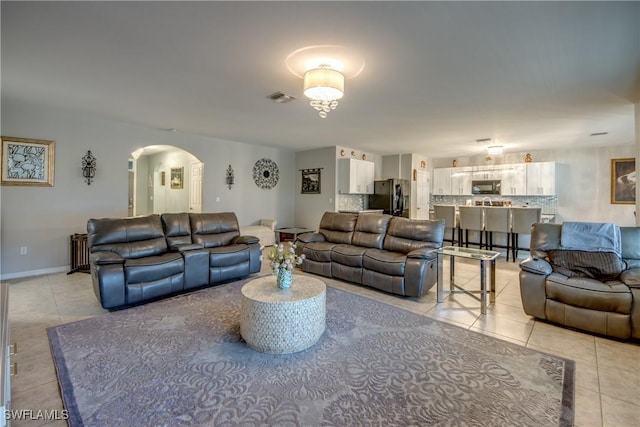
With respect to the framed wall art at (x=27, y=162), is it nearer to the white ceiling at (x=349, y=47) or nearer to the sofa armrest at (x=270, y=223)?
the white ceiling at (x=349, y=47)

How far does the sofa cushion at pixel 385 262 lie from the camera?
3736mm

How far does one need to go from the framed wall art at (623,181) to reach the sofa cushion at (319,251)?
694cm

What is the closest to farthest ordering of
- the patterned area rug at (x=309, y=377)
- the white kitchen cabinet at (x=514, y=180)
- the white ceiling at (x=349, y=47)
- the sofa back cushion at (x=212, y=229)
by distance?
the patterned area rug at (x=309, y=377) < the white ceiling at (x=349, y=47) < the sofa back cushion at (x=212, y=229) < the white kitchen cabinet at (x=514, y=180)

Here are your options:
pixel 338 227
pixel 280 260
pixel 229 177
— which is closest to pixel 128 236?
pixel 280 260

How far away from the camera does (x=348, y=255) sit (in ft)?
14.0

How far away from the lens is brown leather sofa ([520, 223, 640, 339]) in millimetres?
2598

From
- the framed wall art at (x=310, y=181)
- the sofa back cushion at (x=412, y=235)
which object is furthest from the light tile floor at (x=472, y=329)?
the framed wall art at (x=310, y=181)

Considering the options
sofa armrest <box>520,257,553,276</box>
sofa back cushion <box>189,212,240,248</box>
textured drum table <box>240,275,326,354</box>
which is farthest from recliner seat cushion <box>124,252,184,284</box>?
sofa armrest <box>520,257,553,276</box>

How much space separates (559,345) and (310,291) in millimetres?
2222

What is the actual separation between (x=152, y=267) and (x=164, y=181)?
6.26 meters

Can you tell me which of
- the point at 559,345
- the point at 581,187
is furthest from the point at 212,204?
the point at 581,187

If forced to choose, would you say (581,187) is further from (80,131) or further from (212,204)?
(80,131)

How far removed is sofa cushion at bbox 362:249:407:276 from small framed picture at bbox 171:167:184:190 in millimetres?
6033

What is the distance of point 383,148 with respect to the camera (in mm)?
7648
